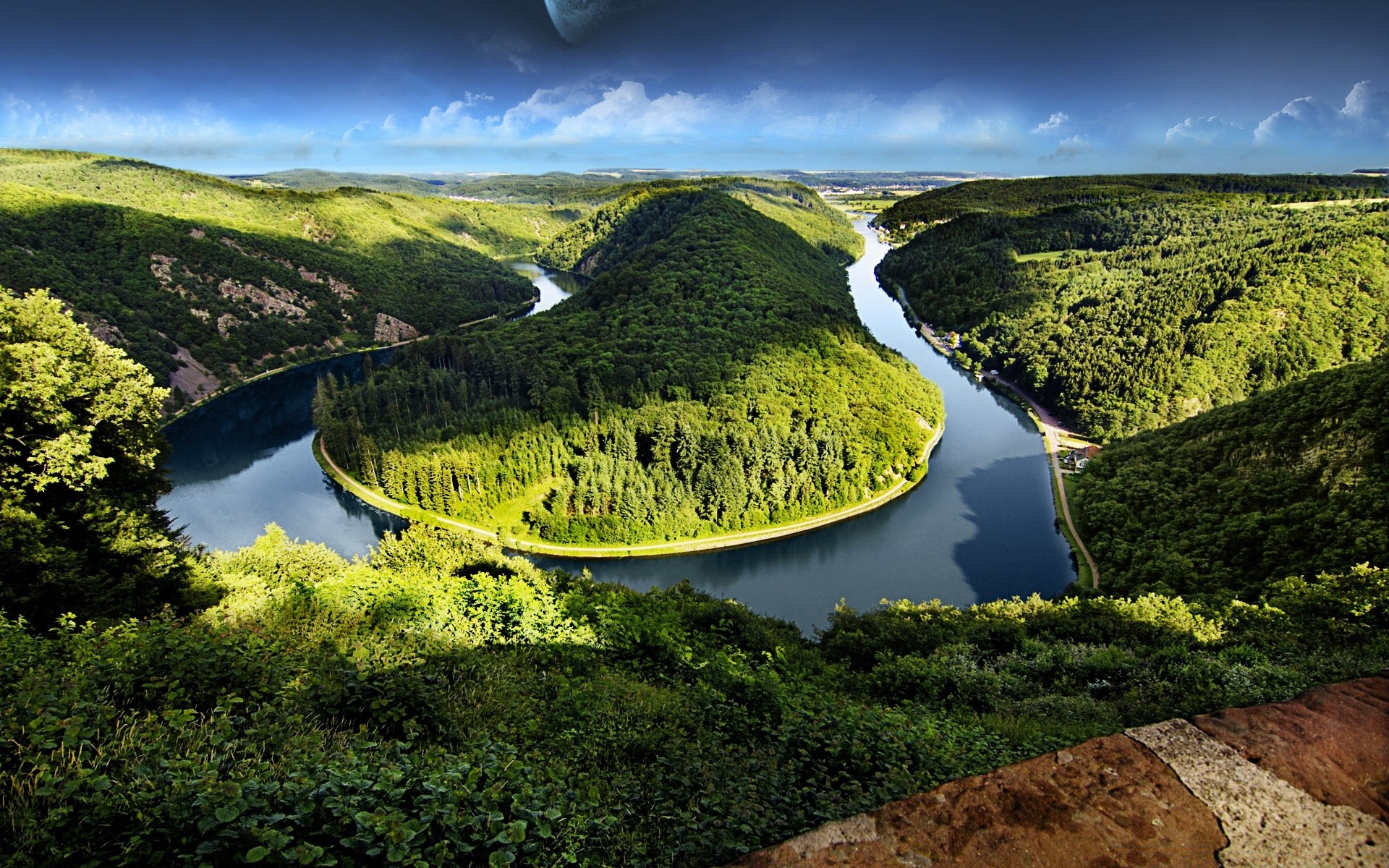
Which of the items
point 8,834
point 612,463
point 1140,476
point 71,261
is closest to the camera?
point 8,834

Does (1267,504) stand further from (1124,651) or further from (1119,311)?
(1119,311)

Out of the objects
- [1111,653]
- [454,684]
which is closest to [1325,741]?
[1111,653]

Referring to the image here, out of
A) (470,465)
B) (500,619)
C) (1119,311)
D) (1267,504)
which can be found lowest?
(470,465)

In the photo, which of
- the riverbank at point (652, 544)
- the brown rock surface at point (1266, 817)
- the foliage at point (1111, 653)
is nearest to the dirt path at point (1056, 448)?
the riverbank at point (652, 544)

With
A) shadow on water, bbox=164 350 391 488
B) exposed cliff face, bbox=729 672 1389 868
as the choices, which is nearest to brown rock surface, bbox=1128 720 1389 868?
exposed cliff face, bbox=729 672 1389 868

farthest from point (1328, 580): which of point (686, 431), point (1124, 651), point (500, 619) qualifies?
point (686, 431)

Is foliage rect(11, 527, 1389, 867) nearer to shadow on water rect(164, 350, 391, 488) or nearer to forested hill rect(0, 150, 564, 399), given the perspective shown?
shadow on water rect(164, 350, 391, 488)

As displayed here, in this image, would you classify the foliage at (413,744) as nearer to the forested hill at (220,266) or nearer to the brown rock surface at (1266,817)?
the brown rock surface at (1266,817)
